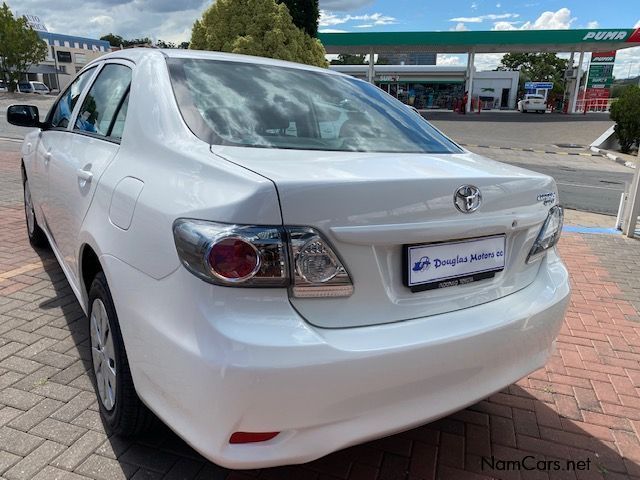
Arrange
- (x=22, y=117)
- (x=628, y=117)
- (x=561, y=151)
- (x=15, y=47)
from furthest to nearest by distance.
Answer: (x=15, y=47), (x=628, y=117), (x=561, y=151), (x=22, y=117)

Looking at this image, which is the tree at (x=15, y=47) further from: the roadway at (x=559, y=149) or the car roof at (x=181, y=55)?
the car roof at (x=181, y=55)

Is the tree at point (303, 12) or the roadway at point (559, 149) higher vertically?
the tree at point (303, 12)

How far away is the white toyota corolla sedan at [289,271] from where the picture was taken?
5.25 feet

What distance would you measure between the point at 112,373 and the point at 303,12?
14.1 metres

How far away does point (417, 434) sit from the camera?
2.58m

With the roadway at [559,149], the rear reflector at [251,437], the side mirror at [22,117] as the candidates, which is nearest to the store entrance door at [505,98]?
the roadway at [559,149]

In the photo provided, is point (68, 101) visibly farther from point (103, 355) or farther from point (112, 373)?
point (112, 373)

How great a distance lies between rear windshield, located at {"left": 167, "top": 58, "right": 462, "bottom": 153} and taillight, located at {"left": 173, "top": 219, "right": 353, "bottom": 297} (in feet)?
1.84

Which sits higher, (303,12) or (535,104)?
(303,12)

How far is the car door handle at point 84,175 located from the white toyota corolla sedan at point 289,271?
13 mm

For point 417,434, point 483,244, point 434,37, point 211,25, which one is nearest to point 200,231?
point 483,244

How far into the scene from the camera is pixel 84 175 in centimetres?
259

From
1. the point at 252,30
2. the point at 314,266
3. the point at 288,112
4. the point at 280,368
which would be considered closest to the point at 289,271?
the point at 314,266

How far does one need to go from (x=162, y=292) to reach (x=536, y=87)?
193 ft
